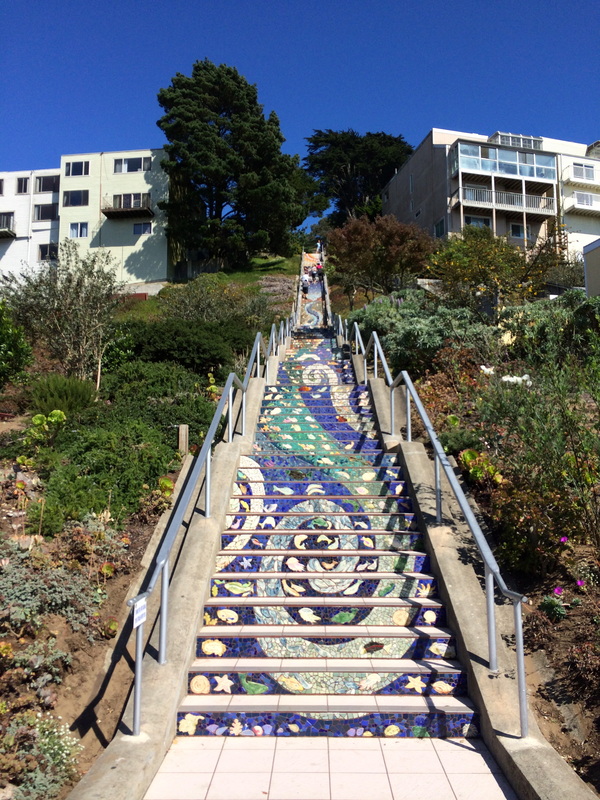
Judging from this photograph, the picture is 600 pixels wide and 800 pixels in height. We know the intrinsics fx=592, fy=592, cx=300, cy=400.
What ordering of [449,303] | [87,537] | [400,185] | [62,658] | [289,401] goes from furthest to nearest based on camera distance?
[400,185]
[449,303]
[289,401]
[87,537]
[62,658]

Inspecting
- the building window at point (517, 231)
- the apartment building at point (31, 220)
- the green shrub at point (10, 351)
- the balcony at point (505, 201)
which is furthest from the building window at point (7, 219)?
the green shrub at point (10, 351)

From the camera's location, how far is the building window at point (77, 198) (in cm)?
3853

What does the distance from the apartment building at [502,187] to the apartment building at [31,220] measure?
80.1ft

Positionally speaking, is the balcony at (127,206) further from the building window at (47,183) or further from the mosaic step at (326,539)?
the mosaic step at (326,539)

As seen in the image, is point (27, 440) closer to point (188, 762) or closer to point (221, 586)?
point (221, 586)

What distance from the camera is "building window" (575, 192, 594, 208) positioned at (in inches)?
1483

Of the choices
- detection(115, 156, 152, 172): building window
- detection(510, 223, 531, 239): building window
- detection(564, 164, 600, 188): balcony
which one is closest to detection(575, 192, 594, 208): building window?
detection(564, 164, 600, 188): balcony

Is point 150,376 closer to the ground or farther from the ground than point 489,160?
closer to the ground

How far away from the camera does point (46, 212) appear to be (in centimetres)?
4000

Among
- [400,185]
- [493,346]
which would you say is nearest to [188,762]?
[493,346]

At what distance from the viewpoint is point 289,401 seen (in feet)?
31.9

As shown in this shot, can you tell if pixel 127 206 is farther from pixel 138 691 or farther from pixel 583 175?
pixel 138 691

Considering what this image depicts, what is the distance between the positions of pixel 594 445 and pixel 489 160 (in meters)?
34.3

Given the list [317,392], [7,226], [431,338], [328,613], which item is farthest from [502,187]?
[328,613]
